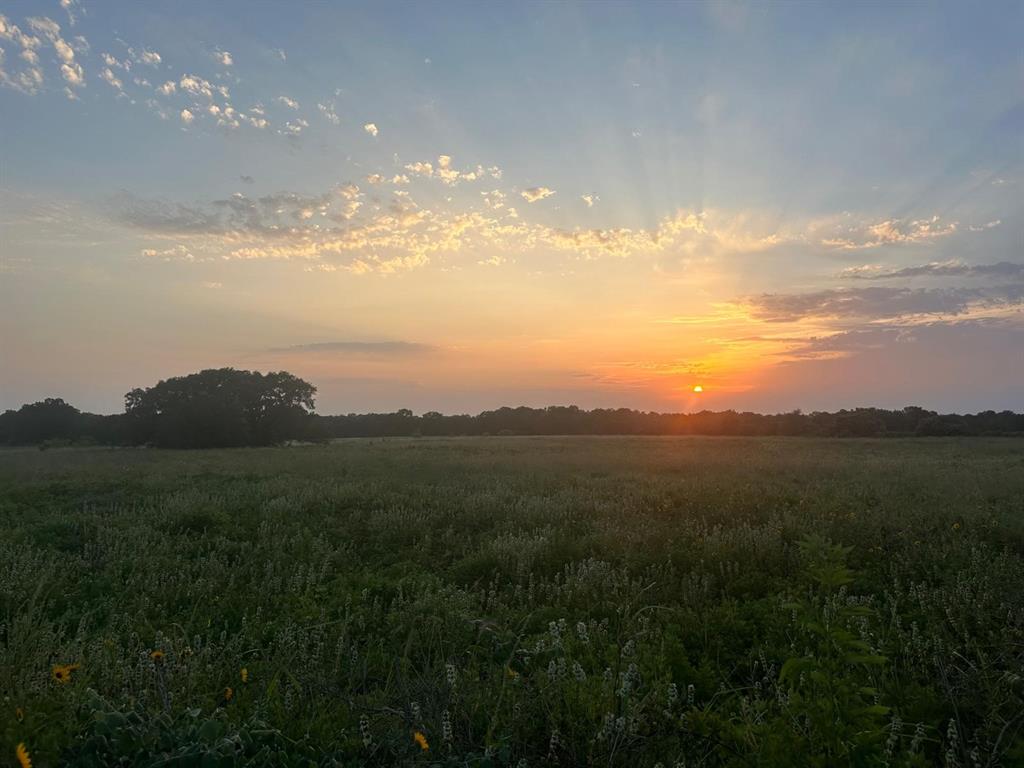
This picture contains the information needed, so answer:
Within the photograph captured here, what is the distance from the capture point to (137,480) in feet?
57.8

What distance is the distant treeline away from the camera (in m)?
49.4

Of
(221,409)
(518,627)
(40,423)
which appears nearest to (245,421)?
(221,409)

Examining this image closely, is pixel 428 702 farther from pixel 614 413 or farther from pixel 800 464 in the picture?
pixel 614 413

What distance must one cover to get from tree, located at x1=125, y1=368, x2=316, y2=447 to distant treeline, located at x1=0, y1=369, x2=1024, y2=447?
70mm

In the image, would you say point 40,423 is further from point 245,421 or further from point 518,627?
point 518,627

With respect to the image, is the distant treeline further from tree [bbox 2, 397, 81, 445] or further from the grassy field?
the grassy field

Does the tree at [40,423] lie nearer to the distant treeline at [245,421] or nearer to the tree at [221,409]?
the distant treeline at [245,421]

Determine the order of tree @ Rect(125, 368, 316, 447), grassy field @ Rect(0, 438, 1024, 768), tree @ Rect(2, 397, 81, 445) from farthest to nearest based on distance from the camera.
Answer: tree @ Rect(2, 397, 81, 445), tree @ Rect(125, 368, 316, 447), grassy field @ Rect(0, 438, 1024, 768)

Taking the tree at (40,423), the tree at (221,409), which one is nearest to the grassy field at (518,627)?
the tree at (221,409)

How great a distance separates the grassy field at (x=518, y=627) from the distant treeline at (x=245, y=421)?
37014 millimetres

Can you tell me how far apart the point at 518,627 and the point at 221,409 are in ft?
160

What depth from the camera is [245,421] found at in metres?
51.2

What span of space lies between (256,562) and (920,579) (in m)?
7.73

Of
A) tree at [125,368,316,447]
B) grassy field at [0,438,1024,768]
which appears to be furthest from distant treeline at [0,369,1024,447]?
grassy field at [0,438,1024,768]
